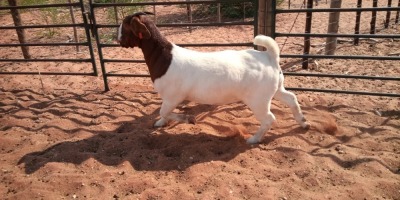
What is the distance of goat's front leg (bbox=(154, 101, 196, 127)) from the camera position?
12.7 feet

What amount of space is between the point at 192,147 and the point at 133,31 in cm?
149

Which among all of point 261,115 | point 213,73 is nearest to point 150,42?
point 213,73

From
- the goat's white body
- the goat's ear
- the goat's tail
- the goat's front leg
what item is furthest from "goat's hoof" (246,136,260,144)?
the goat's ear

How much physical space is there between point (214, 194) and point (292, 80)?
10.5ft

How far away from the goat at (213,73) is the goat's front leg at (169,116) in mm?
12

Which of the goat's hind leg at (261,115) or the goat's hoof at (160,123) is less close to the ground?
the goat's hind leg at (261,115)

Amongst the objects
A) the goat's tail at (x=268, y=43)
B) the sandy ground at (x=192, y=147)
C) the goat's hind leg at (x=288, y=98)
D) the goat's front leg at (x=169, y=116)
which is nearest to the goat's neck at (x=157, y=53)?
the goat's front leg at (x=169, y=116)

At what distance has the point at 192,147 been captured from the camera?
3688mm

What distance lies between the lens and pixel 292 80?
5.54 m

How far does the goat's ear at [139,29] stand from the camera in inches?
145

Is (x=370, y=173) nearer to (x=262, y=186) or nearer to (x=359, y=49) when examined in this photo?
(x=262, y=186)

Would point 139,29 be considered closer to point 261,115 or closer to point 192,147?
point 192,147

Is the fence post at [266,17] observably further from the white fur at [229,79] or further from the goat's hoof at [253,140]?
the goat's hoof at [253,140]

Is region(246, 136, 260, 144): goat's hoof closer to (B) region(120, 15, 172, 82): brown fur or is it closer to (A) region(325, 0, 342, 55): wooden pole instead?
(B) region(120, 15, 172, 82): brown fur
